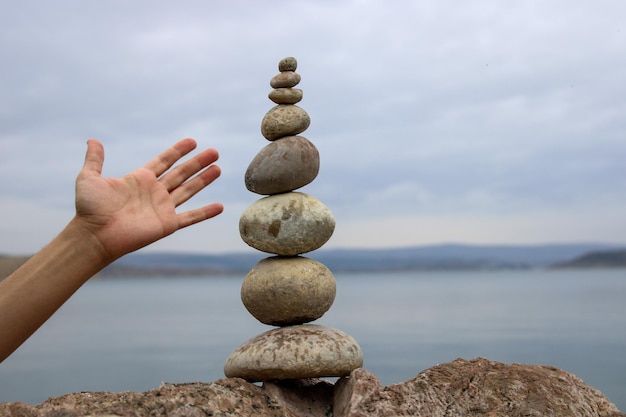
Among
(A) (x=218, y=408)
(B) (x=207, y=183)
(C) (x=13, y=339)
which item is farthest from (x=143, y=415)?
(B) (x=207, y=183)

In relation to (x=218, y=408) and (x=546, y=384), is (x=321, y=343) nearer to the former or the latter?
(x=218, y=408)

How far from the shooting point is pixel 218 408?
7465 mm

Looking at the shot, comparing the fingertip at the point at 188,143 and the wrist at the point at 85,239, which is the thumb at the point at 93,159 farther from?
the fingertip at the point at 188,143

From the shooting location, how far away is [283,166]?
8.77m

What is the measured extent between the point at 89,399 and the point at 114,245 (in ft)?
9.24

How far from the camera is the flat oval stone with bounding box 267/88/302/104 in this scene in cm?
904

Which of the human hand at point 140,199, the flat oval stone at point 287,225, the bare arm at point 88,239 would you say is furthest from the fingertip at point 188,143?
the flat oval stone at point 287,225

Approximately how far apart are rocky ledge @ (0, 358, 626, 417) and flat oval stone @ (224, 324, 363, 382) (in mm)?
206

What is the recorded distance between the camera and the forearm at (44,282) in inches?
220

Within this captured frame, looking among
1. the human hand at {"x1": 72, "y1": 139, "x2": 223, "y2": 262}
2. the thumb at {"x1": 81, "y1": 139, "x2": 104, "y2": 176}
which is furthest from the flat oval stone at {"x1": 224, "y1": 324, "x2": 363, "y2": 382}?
the thumb at {"x1": 81, "y1": 139, "x2": 104, "y2": 176}

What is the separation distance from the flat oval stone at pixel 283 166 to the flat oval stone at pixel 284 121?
0.35 ft

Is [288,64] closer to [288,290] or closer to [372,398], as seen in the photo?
[288,290]

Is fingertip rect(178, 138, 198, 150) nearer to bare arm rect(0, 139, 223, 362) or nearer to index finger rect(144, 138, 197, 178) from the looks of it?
index finger rect(144, 138, 197, 178)

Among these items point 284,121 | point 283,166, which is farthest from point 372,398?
point 284,121
